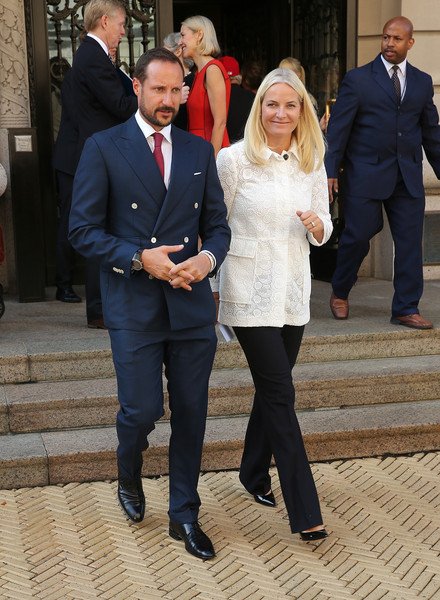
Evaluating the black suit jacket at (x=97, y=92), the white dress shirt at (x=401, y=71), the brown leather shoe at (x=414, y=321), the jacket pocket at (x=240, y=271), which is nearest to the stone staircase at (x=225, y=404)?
the brown leather shoe at (x=414, y=321)

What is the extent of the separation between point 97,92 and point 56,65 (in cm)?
197

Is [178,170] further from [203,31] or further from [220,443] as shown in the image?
[203,31]

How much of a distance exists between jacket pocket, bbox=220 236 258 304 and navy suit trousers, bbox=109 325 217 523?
0.59 feet

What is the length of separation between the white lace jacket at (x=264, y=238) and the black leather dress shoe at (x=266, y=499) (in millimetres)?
893

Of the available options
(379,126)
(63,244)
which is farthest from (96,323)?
(379,126)

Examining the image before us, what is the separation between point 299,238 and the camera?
4430 millimetres

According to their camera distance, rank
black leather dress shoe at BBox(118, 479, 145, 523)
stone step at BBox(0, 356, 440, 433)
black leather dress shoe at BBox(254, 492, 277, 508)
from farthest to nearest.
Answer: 1. stone step at BBox(0, 356, 440, 433)
2. black leather dress shoe at BBox(254, 492, 277, 508)
3. black leather dress shoe at BBox(118, 479, 145, 523)

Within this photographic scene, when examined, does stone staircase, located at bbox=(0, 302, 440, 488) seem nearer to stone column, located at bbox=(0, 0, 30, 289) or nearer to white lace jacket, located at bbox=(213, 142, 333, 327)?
white lace jacket, located at bbox=(213, 142, 333, 327)

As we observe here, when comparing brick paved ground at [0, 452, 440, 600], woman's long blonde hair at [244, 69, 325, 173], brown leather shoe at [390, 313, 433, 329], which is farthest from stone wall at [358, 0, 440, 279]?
woman's long blonde hair at [244, 69, 325, 173]

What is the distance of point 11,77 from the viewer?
7848mm

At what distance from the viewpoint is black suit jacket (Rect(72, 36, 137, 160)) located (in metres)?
6.23

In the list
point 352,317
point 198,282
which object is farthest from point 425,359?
point 198,282

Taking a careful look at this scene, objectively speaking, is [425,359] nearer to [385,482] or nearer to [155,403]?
[385,482]

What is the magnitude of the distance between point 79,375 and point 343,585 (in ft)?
7.68
